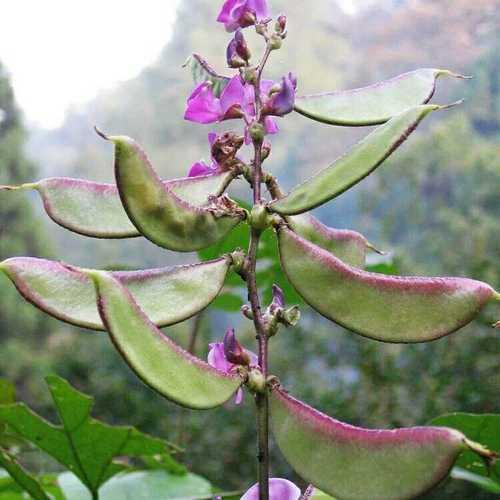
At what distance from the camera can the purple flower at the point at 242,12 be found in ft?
1.86

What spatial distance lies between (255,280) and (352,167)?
89 millimetres

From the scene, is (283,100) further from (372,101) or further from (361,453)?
(361,453)

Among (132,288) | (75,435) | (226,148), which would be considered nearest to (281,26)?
(226,148)

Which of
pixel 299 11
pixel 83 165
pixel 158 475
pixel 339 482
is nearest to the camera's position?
pixel 339 482

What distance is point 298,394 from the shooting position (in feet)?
13.0

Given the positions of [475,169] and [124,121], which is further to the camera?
[124,121]

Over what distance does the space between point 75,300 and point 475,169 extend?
9005mm

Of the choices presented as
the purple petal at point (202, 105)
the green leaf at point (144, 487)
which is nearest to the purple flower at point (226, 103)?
the purple petal at point (202, 105)

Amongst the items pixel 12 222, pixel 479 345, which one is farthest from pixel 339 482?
pixel 12 222

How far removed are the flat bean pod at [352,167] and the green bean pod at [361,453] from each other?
112mm

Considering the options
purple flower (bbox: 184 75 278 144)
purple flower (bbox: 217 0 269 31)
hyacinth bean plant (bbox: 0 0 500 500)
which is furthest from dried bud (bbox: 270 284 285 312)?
purple flower (bbox: 217 0 269 31)

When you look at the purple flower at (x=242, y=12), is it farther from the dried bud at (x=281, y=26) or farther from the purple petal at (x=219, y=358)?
the purple petal at (x=219, y=358)

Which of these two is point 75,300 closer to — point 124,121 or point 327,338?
point 327,338

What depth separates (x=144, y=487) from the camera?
0.93 meters
